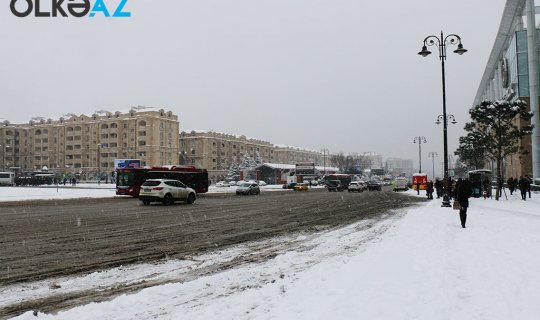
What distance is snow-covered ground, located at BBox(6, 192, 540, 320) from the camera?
205 inches

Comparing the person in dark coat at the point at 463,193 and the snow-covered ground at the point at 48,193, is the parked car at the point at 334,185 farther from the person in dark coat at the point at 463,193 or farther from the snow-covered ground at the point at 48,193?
the person in dark coat at the point at 463,193

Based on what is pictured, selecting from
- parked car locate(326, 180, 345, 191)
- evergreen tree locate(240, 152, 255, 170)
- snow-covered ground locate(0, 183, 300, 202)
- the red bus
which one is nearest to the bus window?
the red bus

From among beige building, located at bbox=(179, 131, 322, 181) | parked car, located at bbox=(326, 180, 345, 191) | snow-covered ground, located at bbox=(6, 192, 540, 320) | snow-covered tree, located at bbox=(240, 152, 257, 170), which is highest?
beige building, located at bbox=(179, 131, 322, 181)

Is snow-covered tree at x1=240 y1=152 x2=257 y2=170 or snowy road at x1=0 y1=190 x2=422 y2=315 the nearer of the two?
snowy road at x1=0 y1=190 x2=422 y2=315

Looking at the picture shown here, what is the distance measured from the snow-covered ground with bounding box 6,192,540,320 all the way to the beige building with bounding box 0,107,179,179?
359 feet

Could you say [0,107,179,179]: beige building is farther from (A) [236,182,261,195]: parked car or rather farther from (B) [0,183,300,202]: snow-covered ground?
(A) [236,182,261,195]: parked car

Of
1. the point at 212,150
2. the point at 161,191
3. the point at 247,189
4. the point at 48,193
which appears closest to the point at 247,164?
the point at 212,150

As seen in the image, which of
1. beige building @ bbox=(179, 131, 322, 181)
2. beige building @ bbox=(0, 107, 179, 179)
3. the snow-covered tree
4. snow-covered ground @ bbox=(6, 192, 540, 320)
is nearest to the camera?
snow-covered ground @ bbox=(6, 192, 540, 320)

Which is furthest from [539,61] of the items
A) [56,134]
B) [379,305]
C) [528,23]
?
[56,134]

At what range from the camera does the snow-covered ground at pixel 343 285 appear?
5.21 m

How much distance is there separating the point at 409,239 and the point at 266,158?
535ft

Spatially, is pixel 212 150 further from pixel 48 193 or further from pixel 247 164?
pixel 48 193

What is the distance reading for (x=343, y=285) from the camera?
253 inches

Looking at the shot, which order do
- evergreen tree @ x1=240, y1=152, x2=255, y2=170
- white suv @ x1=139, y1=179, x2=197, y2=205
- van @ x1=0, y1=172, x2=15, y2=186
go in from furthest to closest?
evergreen tree @ x1=240, y1=152, x2=255, y2=170 < van @ x1=0, y1=172, x2=15, y2=186 < white suv @ x1=139, y1=179, x2=197, y2=205
